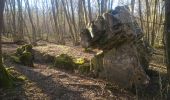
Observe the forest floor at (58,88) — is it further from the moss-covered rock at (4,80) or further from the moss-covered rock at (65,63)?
the moss-covered rock at (65,63)

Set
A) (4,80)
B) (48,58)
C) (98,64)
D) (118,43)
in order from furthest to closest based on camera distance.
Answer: (48,58), (98,64), (118,43), (4,80)

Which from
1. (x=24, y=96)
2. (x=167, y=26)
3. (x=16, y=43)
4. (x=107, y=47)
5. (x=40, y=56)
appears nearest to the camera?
(x=167, y=26)

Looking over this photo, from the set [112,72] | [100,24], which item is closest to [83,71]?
[112,72]

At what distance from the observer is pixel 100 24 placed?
31.8ft

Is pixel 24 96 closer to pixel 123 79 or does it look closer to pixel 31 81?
pixel 31 81

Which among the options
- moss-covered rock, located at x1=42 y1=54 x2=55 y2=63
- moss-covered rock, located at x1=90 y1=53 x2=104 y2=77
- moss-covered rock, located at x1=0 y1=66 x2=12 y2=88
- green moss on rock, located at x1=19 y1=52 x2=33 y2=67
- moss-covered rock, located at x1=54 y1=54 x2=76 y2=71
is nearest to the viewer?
moss-covered rock, located at x1=0 y1=66 x2=12 y2=88

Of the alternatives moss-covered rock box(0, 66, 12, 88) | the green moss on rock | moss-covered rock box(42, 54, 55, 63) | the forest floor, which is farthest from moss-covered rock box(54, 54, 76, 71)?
moss-covered rock box(0, 66, 12, 88)

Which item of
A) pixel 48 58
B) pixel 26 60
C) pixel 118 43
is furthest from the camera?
pixel 48 58

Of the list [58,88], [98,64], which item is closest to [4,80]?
[58,88]

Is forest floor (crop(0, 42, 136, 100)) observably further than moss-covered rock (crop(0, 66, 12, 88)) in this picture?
No

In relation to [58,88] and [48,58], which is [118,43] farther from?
[48,58]

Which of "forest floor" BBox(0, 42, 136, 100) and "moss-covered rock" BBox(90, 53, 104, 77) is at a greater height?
"moss-covered rock" BBox(90, 53, 104, 77)

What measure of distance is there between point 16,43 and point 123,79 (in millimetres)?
13532

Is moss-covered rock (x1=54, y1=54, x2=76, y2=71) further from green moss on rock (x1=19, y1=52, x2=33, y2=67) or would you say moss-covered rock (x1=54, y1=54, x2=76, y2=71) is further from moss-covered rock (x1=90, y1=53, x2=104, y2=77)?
moss-covered rock (x1=90, y1=53, x2=104, y2=77)
